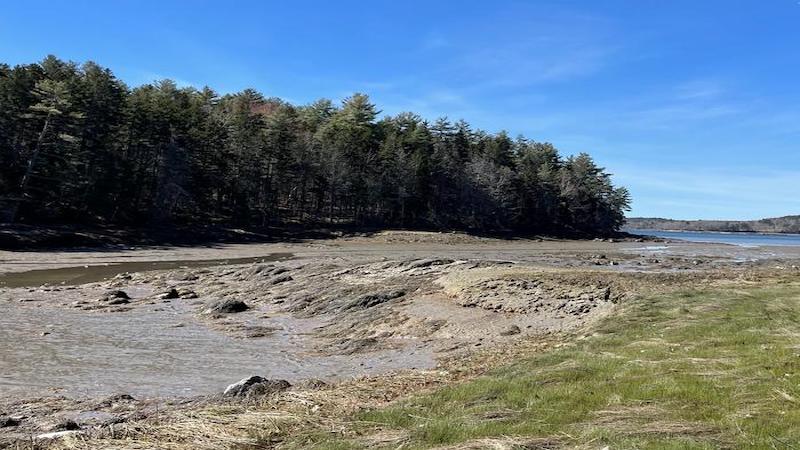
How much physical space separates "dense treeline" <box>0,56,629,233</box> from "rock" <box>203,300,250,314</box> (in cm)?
4027

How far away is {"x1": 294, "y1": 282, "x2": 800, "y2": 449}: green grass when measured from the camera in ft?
20.0

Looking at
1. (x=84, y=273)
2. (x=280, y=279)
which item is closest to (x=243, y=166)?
(x=84, y=273)

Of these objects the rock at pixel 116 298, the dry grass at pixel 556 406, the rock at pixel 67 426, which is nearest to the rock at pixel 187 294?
the rock at pixel 116 298

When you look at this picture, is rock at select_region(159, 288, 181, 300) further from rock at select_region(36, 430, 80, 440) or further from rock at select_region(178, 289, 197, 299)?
rock at select_region(36, 430, 80, 440)

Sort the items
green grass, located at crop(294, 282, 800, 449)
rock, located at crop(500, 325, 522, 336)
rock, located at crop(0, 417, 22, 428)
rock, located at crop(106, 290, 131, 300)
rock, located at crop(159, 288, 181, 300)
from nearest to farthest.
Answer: green grass, located at crop(294, 282, 800, 449), rock, located at crop(0, 417, 22, 428), rock, located at crop(500, 325, 522, 336), rock, located at crop(106, 290, 131, 300), rock, located at crop(159, 288, 181, 300)

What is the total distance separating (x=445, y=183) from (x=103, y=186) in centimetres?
4987

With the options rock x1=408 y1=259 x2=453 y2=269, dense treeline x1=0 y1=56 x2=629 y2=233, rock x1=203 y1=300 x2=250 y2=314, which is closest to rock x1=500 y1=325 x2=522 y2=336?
rock x1=203 y1=300 x2=250 y2=314

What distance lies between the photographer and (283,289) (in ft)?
83.6

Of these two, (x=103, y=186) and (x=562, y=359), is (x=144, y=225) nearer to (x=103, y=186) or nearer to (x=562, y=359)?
(x=103, y=186)

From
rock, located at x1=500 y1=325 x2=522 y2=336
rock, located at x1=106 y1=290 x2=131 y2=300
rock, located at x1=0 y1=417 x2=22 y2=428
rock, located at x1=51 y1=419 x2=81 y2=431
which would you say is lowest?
rock, located at x1=106 y1=290 x2=131 y2=300

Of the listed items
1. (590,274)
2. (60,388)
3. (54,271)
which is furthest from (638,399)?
(54,271)

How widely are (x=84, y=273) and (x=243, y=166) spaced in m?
43.3

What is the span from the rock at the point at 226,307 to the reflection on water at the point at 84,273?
39.3 feet

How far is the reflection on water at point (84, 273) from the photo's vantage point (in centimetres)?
3006
